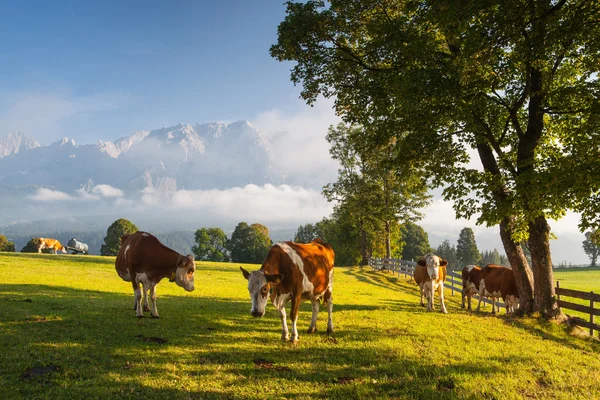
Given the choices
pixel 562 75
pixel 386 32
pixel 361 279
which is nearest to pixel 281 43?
pixel 386 32

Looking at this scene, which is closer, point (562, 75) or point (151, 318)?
point (151, 318)

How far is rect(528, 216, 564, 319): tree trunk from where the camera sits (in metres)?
13.5

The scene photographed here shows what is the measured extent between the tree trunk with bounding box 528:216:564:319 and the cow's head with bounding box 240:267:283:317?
34.5ft

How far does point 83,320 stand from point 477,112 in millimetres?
13819

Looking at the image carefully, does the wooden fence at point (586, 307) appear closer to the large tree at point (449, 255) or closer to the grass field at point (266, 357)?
the grass field at point (266, 357)

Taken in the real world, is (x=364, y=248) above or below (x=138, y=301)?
above

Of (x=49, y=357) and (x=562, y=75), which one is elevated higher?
(x=562, y=75)

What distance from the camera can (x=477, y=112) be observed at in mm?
13047

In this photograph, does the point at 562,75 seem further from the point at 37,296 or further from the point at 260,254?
the point at 260,254

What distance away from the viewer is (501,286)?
16.2m

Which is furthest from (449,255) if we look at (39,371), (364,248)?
(39,371)

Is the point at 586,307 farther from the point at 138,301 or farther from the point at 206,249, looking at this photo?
the point at 206,249

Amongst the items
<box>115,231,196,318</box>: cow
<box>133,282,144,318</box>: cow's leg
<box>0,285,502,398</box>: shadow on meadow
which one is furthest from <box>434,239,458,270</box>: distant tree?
<box>133,282,144,318</box>: cow's leg

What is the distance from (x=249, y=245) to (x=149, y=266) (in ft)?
271
